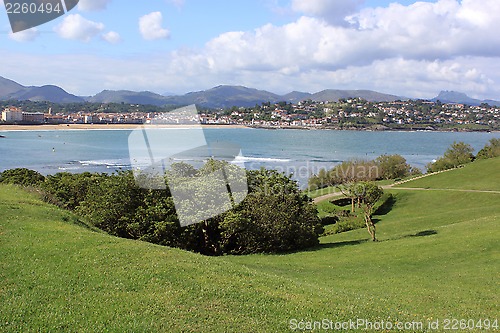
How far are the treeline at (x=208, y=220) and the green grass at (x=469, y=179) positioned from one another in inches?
905

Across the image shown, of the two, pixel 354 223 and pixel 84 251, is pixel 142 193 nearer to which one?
pixel 84 251

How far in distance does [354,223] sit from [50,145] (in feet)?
295

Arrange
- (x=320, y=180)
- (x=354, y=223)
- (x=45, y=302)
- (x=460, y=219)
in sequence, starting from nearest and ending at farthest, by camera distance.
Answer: (x=45, y=302)
(x=460, y=219)
(x=354, y=223)
(x=320, y=180)

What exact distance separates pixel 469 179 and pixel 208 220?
31.7 metres

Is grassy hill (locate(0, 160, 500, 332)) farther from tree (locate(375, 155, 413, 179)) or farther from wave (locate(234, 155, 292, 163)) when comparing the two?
wave (locate(234, 155, 292, 163))

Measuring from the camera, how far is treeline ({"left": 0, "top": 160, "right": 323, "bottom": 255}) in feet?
73.8

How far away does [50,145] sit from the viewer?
347ft

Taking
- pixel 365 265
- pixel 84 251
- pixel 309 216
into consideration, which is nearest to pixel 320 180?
pixel 309 216

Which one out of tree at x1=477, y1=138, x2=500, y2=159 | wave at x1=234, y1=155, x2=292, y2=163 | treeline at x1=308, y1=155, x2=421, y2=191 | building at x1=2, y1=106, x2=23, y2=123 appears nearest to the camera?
treeline at x1=308, y1=155, x2=421, y2=191

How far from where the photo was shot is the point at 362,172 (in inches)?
2365

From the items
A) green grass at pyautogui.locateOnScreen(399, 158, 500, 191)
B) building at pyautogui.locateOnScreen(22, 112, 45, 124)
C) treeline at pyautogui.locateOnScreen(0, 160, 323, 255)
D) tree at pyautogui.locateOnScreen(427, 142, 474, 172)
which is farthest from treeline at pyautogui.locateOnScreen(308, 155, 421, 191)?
building at pyautogui.locateOnScreen(22, 112, 45, 124)

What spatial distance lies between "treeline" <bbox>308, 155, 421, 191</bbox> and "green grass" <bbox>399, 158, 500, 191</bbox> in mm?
9263

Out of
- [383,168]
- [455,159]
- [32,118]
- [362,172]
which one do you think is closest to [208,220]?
[362,172]

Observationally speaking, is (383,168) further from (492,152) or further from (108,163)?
(108,163)
